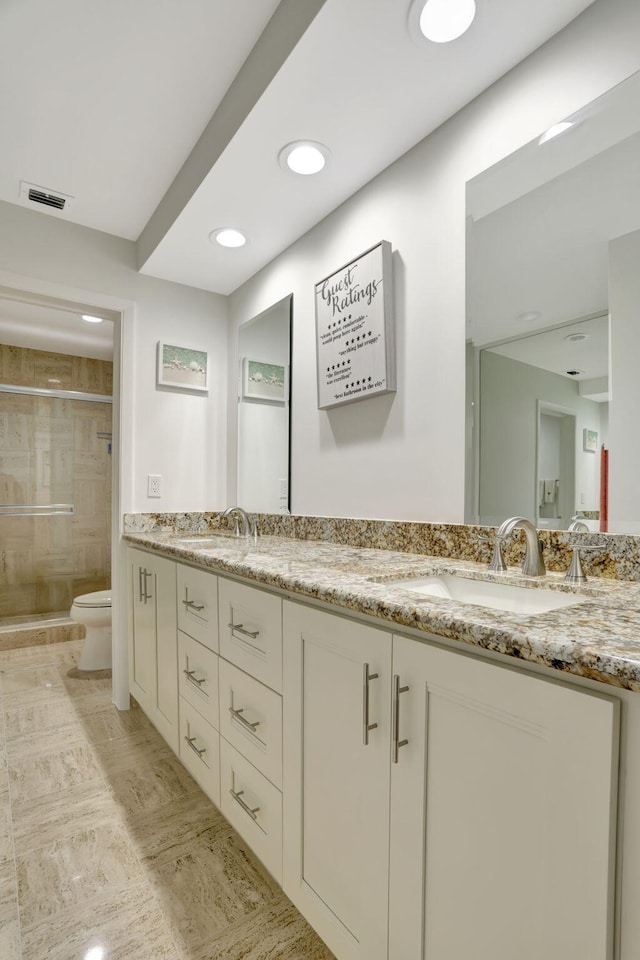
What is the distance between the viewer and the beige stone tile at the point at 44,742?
1.89 meters

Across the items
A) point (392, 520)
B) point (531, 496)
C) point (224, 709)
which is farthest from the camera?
point (392, 520)

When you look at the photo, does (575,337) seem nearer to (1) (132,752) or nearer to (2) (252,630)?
(2) (252,630)

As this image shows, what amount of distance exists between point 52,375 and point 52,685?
7.68 ft

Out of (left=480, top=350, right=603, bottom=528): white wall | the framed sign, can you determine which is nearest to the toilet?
the framed sign

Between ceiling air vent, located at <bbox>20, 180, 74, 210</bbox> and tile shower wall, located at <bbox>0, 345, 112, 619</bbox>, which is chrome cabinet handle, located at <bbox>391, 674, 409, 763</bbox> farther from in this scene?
tile shower wall, located at <bbox>0, 345, 112, 619</bbox>

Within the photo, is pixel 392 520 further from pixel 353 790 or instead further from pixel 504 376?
pixel 353 790

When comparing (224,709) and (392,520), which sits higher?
(392,520)

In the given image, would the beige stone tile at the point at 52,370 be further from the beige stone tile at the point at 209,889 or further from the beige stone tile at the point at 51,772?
the beige stone tile at the point at 209,889

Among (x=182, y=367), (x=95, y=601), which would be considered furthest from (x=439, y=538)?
(x=95, y=601)

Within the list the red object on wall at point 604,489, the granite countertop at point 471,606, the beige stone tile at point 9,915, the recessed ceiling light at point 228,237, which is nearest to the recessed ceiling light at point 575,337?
the red object on wall at point 604,489

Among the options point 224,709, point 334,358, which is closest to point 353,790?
point 224,709

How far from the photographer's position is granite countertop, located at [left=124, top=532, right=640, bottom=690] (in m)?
0.53

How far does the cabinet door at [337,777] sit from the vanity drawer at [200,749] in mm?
397

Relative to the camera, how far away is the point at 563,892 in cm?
54
